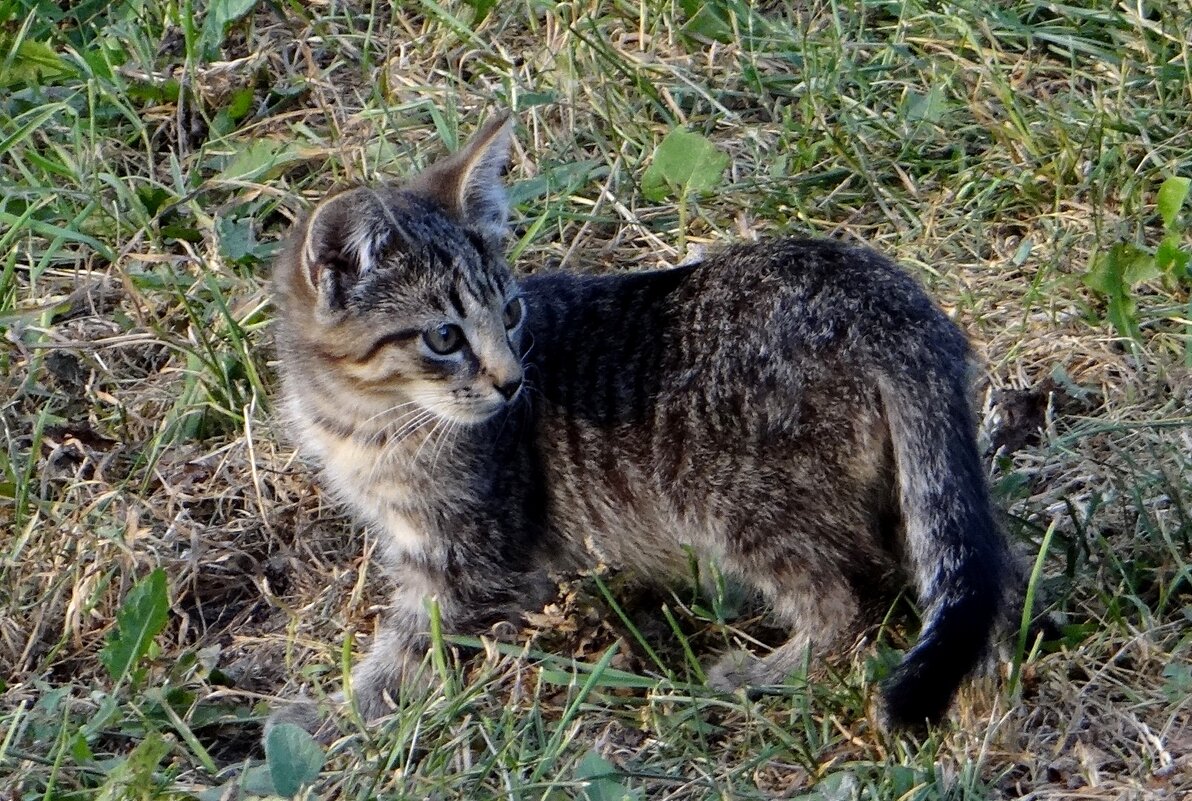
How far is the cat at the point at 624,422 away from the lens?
3494mm

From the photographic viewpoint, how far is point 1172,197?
4621mm

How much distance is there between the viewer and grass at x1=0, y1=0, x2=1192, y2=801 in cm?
338

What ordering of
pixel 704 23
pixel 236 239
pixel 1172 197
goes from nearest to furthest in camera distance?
pixel 1172 197
pixel 236 239
pixel 704 23

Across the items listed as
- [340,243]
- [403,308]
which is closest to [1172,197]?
[403,308]

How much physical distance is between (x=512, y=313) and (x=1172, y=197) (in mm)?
2124

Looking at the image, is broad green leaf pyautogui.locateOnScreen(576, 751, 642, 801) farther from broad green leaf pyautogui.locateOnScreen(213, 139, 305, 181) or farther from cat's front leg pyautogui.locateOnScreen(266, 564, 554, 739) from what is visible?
broad green leaf pyautogui.locateOnScreen(213, 139, 305, 181)

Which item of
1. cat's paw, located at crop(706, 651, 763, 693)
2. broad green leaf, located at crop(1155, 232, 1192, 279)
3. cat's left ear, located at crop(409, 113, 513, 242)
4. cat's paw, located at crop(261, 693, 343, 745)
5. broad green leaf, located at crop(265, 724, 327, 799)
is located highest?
cat's left ear, located at crop(409, 113, 513, 242)

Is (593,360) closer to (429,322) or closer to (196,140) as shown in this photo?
(429,322)

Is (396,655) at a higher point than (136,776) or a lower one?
lower

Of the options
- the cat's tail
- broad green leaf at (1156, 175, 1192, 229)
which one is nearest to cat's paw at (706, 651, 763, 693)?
the cat's tail

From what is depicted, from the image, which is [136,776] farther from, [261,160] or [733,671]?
[261,160]

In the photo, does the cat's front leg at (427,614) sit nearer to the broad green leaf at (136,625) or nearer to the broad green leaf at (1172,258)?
the broad green leaf at (136,625)

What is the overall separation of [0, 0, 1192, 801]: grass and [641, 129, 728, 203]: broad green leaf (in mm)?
105

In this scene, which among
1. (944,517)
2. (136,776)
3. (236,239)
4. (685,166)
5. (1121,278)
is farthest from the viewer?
(685,166)
